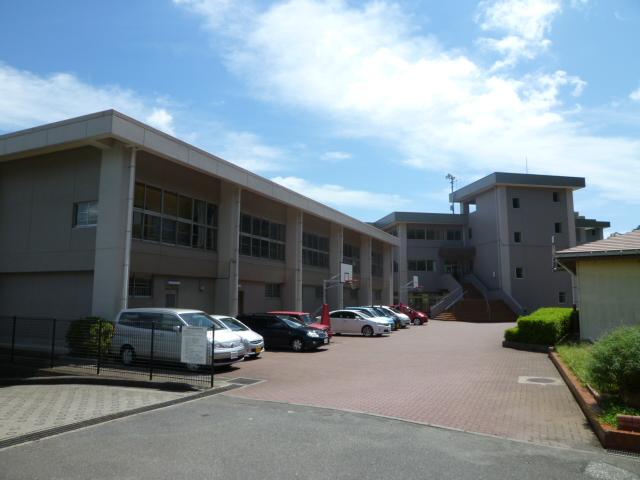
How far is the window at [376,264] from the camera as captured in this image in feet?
158

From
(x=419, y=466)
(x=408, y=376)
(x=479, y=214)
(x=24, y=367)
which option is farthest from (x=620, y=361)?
(x=479, y=214)

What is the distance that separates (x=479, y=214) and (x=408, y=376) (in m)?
44.3

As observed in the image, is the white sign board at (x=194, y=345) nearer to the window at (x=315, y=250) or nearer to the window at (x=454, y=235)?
the window at (x=315, y=250)

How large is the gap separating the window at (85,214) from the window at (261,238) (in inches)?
370

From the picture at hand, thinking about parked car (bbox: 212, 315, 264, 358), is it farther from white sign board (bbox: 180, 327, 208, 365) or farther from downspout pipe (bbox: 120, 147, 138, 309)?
white sign board (bbox: 180, 327, 208, 365)

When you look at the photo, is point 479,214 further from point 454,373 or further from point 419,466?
point 419,466


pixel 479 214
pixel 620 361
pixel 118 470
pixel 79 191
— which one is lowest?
pixel 118 470

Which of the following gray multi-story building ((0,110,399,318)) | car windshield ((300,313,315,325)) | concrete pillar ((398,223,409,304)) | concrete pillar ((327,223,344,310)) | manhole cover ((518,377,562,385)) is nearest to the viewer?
manhole cover ((518,377,562,385))

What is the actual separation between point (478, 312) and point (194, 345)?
39.1 m

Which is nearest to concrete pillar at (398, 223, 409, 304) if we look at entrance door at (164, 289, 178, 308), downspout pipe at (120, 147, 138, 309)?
entrance door at (164, 289, 178, 308)

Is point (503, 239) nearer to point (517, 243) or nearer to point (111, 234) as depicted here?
point (517, 243)

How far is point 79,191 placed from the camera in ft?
63.9

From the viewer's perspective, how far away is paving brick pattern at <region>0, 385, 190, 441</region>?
8150mm

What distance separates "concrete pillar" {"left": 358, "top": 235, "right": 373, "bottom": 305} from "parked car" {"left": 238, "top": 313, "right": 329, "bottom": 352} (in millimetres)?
22265
